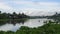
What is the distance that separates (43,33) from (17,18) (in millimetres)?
67681

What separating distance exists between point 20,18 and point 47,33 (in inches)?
2744

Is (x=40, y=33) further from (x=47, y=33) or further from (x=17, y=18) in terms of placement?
(x=17, y=18)

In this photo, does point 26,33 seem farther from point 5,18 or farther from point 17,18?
point 17,18

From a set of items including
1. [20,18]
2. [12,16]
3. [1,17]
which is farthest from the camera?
[20,18]

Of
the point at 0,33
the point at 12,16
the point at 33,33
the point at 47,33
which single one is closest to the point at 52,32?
the point at 47,33

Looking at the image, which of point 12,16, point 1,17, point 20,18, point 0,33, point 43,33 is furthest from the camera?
point 20,18

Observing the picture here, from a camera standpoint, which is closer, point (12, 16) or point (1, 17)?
point (1, 17)

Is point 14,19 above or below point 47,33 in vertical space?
below

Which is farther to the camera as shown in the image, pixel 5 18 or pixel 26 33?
pixel 5 18

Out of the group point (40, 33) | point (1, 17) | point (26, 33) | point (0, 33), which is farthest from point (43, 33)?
point (1, 17)

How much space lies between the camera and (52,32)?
20.2m

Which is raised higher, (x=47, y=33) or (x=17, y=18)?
(x=47, y=33)

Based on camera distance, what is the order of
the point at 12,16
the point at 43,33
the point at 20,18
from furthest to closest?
the point at 20,18, the point at 12,16, the point at 43,33

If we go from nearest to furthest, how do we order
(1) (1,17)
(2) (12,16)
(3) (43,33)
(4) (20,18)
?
(3) (43,33), (1) (1,17), (2) (12,16), (4) (20,18)
